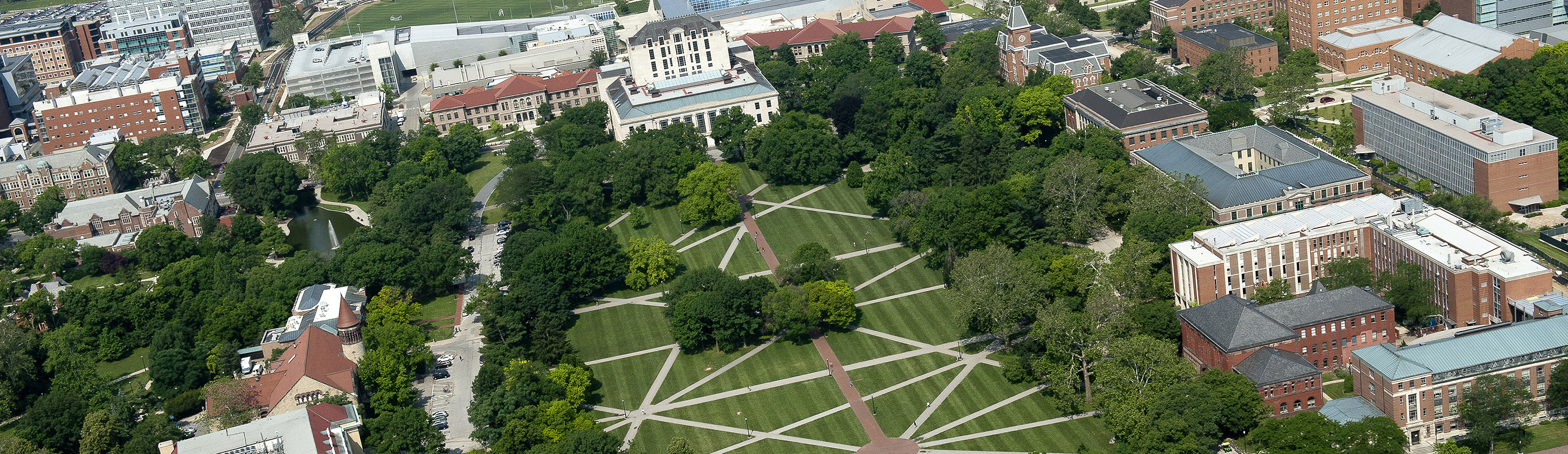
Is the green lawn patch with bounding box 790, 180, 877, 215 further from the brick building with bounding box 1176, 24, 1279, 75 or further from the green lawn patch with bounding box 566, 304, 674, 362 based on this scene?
the brick building with bounding box 1176, 24, 1279, 75

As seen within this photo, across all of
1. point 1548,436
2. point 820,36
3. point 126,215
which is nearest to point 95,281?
point 126,215

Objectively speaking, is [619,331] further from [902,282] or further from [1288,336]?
[1288,336]

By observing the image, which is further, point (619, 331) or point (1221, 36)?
point (1221, 36)

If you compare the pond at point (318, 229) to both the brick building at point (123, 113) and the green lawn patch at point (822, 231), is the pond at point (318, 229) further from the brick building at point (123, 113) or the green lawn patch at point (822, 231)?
the brick building at point (123, 113)

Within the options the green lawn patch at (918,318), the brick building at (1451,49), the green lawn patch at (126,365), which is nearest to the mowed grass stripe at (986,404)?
the green lawn patch at (918,318)

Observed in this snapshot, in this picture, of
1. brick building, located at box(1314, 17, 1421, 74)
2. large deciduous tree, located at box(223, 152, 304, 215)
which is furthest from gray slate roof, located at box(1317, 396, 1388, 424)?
large deciduous tree, located at box(223, 152, 304, 215)

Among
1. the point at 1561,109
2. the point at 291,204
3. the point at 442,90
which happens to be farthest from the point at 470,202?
the point at 1561,109
